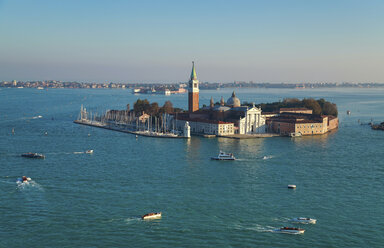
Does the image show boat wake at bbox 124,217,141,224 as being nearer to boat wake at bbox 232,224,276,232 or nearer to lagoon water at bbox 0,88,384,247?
lagoon water at bbox 0,88,384,247

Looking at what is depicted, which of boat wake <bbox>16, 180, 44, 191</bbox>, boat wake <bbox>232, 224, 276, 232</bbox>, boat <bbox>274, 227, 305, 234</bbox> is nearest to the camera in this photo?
boat <bbox>274, 227, 305, 234</bbox>

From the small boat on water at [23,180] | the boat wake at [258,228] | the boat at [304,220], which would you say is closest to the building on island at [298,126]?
the boat at [304,220]

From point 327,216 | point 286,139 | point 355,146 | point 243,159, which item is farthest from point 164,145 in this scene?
point 327,216

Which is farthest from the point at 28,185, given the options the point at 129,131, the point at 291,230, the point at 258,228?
the point at 129,131

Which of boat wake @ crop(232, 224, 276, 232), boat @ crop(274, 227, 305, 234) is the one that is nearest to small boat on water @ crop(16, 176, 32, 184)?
boat wake @ crop(232, 224, 276, 232)

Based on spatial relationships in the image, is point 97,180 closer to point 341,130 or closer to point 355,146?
point 355,146
